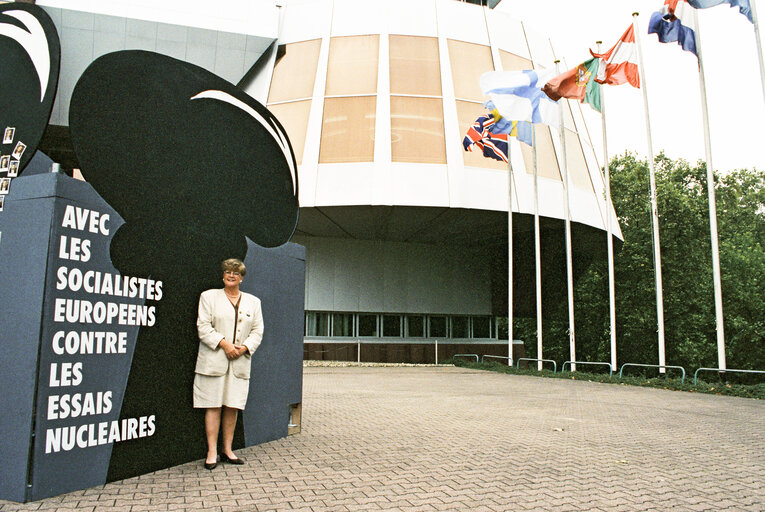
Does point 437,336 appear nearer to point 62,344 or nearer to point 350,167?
point 350,167

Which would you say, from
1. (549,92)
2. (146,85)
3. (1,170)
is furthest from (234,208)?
(549,92)

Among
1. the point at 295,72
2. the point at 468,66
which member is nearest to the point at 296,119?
the point at 295,72

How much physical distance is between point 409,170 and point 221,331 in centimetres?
1937

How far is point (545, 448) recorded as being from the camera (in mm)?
7012

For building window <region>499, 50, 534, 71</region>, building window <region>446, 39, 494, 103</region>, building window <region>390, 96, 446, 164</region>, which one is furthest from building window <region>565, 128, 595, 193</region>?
building window <region>390, 96, 446, 164</region>

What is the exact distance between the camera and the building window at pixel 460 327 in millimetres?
32906

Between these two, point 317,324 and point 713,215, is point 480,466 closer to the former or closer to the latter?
point 713,215

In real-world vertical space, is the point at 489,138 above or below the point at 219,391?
above

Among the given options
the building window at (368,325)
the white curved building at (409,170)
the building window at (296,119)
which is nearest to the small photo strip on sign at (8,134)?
the white curved building at (409,170)

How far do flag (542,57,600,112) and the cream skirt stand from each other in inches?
596

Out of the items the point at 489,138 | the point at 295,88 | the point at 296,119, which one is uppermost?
the point at 295,88

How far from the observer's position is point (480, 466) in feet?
19.6

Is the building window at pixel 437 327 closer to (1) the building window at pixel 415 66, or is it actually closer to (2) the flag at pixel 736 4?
(1) the building window at pixel 415 66

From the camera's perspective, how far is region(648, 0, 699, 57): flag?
597 inches
